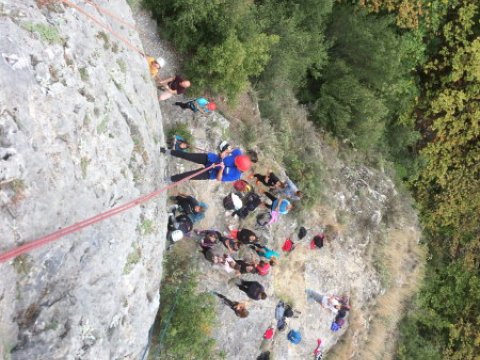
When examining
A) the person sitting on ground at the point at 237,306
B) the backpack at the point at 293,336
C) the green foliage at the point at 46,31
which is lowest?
the backpack at the point at 293,336

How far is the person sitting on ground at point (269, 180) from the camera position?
11211 mm

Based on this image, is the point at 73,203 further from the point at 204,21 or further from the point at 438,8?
the point at 438,8

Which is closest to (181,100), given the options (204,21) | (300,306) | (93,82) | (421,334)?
(204,21)

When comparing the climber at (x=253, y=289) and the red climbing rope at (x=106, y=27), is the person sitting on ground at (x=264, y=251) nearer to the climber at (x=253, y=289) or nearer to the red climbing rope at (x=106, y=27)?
the climber at (x=253, y=289)

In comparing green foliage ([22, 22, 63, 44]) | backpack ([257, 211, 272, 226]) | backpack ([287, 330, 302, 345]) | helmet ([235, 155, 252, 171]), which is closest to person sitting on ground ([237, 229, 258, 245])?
backpack ([257, 211, 272, 226])

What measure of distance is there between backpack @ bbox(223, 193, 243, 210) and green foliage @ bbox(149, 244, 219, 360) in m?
2.01

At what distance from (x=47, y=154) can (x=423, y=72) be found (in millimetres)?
14483

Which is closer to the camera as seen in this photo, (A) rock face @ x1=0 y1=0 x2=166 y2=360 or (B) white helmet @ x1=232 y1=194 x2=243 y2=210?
(A) rock face @ x1=0 y1=0 x2=166 y2=360

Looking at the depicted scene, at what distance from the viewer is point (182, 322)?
8.68m

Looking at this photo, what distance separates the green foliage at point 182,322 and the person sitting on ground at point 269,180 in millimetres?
3262

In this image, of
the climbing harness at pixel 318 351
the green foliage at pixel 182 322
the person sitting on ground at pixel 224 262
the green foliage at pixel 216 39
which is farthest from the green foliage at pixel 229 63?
the climbing harness at pixel 318 351

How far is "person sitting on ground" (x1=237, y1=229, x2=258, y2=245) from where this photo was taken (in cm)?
1008

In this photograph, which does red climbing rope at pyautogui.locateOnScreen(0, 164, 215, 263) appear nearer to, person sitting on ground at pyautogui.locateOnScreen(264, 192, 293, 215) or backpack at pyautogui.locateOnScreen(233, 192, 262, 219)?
backpack at pyautogui.locateOnScreen(233, 192, 262, 219)

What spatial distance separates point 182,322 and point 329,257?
232 inches
